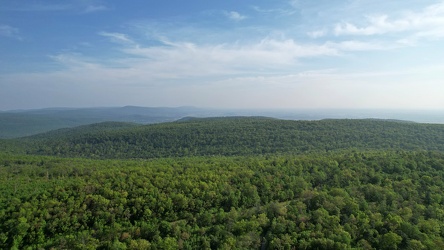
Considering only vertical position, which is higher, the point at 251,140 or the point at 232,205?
the point at 251,140

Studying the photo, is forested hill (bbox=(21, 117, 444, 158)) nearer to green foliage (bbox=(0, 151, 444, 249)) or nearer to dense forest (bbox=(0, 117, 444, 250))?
dense forest (bbox=(0, 117, 444, 250))

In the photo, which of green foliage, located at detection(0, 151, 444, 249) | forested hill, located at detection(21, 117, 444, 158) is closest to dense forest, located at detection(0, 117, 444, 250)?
green foliage, located at detection(0, 151, 444, 249)

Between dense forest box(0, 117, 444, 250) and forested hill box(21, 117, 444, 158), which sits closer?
dense forest box(0, 117, 444, 250)

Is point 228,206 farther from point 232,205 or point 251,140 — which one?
point 251,140

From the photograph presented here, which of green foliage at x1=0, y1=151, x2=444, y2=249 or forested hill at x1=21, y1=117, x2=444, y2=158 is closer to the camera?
green foliage at x1=0, y1=151, x2=444, y2=249

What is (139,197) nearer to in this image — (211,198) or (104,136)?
(211,198)

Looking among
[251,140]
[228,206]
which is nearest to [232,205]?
[228,206]
